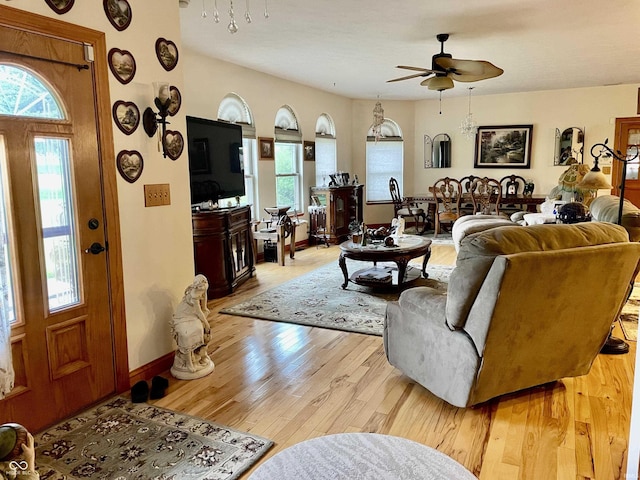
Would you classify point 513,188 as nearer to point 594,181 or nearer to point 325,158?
point 325,158

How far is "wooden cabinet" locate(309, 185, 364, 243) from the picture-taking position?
24.5 feet

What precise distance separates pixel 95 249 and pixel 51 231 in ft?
0.82

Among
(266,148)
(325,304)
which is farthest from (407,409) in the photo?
(266,148)

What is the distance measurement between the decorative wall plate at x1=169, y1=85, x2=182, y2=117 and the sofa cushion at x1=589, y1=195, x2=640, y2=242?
3299 millimetres

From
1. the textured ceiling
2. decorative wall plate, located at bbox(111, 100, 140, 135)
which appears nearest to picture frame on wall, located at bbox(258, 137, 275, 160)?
the textured ceiling

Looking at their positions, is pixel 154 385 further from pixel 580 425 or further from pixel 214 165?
pixel 214 165

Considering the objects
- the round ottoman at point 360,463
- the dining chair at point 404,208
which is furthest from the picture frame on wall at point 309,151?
the round ottoman at point 360,463

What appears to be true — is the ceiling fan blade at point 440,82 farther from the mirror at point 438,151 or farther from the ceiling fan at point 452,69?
the mirror at point 438,151

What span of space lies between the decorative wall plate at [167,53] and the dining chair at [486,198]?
588 cm

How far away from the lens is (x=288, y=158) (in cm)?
729

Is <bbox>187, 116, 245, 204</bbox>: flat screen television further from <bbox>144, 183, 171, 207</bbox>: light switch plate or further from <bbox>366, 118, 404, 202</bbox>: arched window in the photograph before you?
<bbox>366, 118, 404, 202</bbox>: arched window

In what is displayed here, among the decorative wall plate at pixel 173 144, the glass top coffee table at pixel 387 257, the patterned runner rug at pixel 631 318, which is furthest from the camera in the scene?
the glass top coffee table at pixel 387 257

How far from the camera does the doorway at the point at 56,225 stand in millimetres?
2121

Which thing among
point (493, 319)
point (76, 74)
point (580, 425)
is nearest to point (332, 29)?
point (76, 74)
